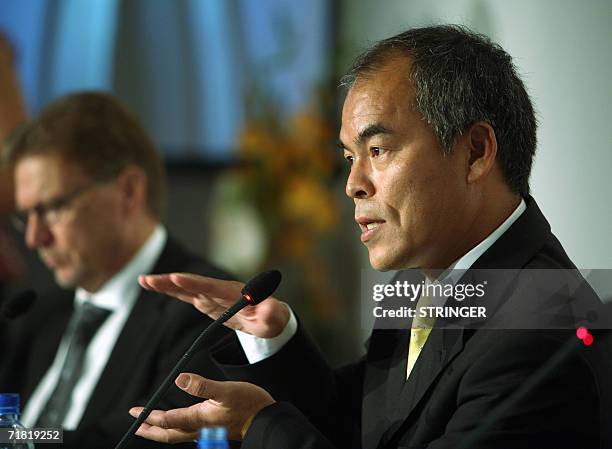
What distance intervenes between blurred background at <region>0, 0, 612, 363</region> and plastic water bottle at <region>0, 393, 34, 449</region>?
204 cm

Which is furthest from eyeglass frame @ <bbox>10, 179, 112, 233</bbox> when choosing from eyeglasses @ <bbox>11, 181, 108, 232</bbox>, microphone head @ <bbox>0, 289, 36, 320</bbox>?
microphone head @ <bbox>0, 289, 36, 320</bbox>

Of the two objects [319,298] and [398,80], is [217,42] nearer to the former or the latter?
[319,298]

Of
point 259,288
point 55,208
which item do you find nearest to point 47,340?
point 55,208

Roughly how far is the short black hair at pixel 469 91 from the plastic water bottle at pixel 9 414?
0.80 m

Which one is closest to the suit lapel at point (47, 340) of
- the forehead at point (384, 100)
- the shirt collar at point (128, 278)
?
the shirt collar at point (128, 278)

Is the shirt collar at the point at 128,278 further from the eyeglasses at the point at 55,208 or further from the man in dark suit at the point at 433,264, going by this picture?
the man in dark suit at the point at 433,264

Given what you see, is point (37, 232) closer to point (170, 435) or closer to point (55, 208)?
point (55, 208)

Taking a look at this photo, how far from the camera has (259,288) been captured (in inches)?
60.4

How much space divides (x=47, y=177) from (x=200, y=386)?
51.4 inches

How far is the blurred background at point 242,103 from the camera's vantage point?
406cm

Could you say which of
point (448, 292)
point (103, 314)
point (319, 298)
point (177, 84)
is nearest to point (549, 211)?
point (448, 292)

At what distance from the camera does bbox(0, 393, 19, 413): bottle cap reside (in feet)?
5.11

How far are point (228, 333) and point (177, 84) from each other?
3003 mm

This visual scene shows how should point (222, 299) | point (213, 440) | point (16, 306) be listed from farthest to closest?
point (16, 306)
point (222, 299)
point (213, 440)
